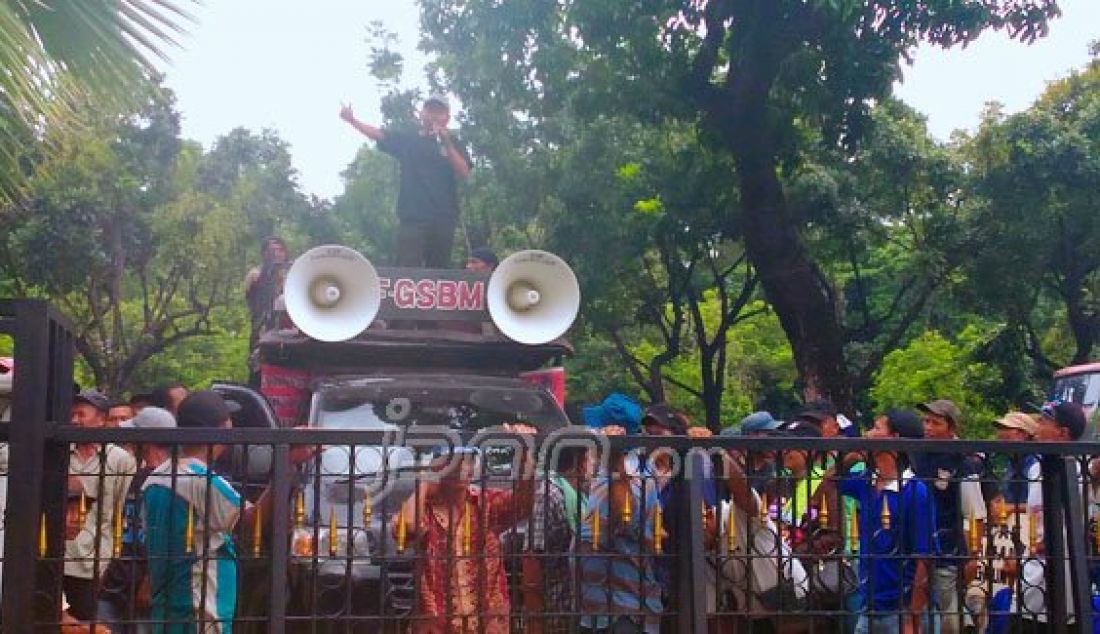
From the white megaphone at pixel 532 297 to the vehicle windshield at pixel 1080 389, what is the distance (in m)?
6.93

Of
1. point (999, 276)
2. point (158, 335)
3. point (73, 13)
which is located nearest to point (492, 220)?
point (158, 335)

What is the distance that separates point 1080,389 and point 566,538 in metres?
9.74

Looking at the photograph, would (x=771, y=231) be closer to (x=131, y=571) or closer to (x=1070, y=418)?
(x=1070, y=418)

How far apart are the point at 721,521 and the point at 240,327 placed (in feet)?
73.9

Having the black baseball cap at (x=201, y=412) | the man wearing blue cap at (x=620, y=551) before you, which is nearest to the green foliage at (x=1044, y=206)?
the man wearing blue cap at (x=620, y=551)

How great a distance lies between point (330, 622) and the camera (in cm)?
393

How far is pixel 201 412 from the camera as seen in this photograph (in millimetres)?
4723

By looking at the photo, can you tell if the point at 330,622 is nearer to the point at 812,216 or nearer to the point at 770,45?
the point at 770,45

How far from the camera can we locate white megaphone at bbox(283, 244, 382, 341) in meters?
6.96

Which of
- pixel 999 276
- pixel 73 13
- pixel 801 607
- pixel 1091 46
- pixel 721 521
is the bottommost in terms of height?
pixel 801 607

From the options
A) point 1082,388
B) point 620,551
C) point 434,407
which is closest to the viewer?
point 620,551

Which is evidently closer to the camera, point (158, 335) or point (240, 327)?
point (158, 335)

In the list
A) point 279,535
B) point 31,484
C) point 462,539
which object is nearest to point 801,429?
point 462,539

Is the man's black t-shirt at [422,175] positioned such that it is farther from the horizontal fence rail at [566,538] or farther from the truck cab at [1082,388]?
the truck cab at [1082,388]
